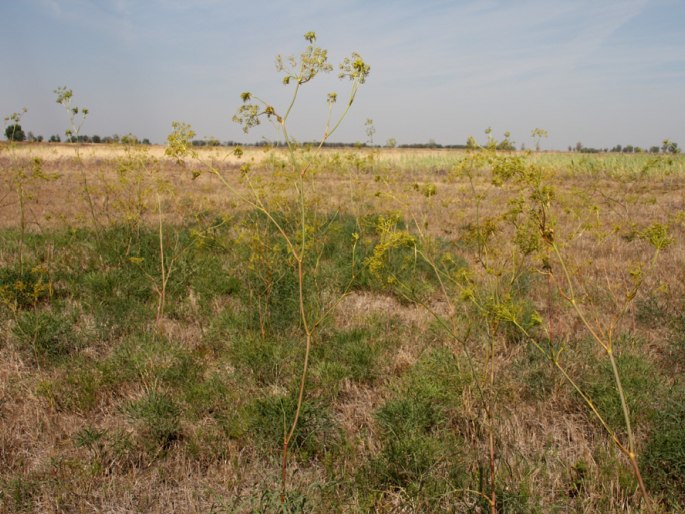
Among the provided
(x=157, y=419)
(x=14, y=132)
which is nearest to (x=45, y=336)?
(x=157, y=419)

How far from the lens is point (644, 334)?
4023 mm

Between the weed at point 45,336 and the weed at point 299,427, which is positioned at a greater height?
the weed at point 45,336

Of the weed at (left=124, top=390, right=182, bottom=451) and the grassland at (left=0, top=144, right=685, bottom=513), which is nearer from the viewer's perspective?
the grassland at (left=0, top=144, right=685, bottom=513)

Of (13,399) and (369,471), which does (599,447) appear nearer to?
A: (369,471)

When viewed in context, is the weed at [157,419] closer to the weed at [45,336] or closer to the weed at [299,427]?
the weed at [299,427]

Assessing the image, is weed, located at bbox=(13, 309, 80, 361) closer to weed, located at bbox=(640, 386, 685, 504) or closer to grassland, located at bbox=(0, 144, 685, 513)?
grassland, located at bbox=(0, 144, 685, 513)

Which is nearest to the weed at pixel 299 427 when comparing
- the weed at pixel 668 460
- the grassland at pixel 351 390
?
the grassland at pixel 351 390

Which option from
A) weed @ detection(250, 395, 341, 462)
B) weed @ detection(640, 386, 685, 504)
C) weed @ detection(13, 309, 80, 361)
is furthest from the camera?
weed @ detection(13, 309, 80, 361)

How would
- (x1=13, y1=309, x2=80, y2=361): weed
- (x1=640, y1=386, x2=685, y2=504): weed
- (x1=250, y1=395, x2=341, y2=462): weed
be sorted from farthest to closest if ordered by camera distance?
1. (x1=13, y1=309, x2=80, y2=361): weed
2. (x1=250, y1=395, x2=341, y2=462): weed
3. (x1=640, y1=386, x2=685, y2=504): weed

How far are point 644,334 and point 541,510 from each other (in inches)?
106

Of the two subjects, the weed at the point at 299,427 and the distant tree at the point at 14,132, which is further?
the distant tree at the point at 14,132

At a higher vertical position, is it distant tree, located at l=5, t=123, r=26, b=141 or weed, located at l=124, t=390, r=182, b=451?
distant tree, located at l=5, t=123, r=26, b=141

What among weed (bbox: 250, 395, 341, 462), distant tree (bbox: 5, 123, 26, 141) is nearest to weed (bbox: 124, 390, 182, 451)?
weed (bbox: 250, 395, 341, 462)

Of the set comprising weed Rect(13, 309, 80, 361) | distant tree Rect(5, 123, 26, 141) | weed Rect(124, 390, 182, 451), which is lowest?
weed Rect(124, 390, 182, 451)
